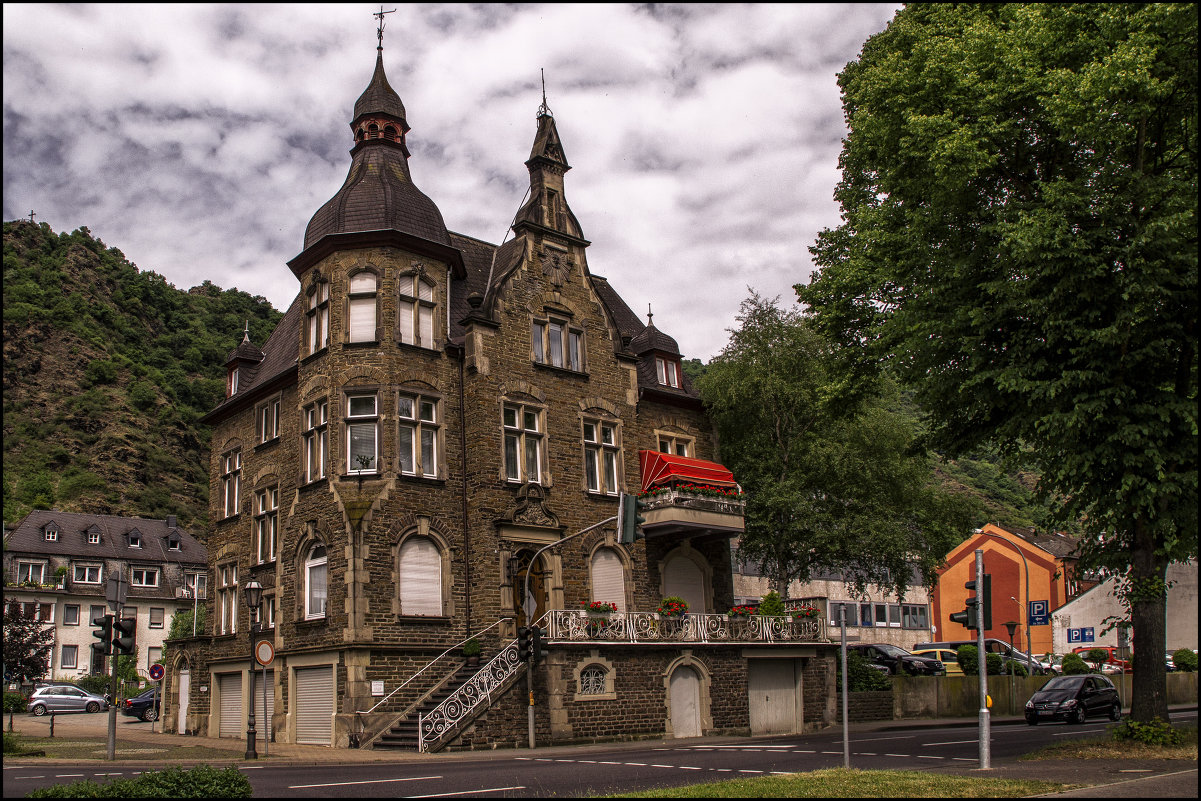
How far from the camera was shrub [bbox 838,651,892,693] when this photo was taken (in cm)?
3544

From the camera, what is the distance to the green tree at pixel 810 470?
115ft

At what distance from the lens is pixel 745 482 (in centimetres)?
3681

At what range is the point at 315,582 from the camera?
1115 inches

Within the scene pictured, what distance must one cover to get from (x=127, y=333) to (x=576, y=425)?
102 metres

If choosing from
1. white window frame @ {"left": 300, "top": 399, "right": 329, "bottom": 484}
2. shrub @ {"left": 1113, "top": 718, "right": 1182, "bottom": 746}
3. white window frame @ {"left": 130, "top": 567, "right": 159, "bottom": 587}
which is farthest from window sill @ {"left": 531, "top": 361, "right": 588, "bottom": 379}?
white window frame @ {"left": 130, "top": 567, "right": 159, "bottom": 587}

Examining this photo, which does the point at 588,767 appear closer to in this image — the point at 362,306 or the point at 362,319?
the point at 362,319

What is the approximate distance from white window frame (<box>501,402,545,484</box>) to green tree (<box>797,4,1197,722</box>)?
1240cm

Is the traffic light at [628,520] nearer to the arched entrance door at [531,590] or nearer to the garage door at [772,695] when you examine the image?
the arched entrance door at [531,590]

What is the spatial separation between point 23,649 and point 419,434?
27.6 m

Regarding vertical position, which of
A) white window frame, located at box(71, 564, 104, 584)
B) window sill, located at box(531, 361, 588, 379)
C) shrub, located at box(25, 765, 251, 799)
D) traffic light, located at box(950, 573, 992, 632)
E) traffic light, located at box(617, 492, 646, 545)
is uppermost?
window sill, located at box(531, 361, 588, 379)

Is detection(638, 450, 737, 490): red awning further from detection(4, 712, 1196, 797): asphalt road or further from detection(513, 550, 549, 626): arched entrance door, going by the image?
detection(4, 712, 1196, 797): asphalt road

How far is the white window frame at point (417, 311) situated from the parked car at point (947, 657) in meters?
25.8

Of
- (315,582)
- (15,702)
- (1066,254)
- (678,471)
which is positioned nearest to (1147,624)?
(1066,254)

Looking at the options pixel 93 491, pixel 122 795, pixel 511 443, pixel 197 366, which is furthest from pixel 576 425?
pixel 197 366
